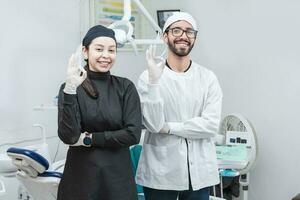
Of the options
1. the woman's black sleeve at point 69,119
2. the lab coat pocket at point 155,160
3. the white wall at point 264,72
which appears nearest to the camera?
the woman's black sleeve at point 69,119

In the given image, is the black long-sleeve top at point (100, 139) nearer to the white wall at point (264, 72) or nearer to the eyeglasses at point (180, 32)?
the eyeglasses at point (180, 32)

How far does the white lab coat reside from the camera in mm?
1765

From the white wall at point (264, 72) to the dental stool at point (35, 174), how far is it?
1746 millimetres

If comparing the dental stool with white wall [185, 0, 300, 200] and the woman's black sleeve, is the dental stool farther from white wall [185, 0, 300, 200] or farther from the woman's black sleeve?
white wall [185, 0, 300, 200]

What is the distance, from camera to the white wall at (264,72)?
2793 mm

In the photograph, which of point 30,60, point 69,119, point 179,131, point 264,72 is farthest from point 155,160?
point 264,72

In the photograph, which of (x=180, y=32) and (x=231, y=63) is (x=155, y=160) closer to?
(x=180, y=32)

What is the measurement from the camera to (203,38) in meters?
3.22

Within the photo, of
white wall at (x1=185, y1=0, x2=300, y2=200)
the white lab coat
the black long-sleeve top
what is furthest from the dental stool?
white wall at (x1=185, y1=0, x2=300, y2=200)

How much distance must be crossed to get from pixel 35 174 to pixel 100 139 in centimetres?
47

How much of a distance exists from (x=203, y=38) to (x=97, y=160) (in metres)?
1.97

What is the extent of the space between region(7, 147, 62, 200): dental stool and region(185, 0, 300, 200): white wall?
1746 millimetres

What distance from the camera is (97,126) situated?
5.10ft

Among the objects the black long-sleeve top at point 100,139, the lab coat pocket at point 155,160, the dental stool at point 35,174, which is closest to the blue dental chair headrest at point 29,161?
the dental stool at point 35,174
